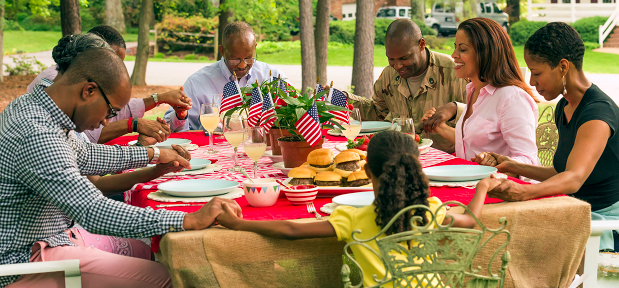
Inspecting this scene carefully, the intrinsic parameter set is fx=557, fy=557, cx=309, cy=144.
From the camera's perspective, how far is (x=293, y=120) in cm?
312

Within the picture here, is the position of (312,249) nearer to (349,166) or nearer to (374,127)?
(349,166)

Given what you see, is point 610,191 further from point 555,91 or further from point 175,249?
point 175,249

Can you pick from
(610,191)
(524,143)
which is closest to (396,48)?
(524,143)

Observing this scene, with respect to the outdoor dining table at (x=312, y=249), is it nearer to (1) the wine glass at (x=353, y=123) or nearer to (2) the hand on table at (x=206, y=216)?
(2) the hand on table at (x=206, y=216)

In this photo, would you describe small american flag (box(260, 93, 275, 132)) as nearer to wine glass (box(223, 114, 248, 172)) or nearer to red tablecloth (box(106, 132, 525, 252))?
wine glass (box(223, 114, 248, 172))

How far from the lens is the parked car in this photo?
97.2ft

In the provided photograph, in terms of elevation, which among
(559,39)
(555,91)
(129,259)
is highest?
(559,39)

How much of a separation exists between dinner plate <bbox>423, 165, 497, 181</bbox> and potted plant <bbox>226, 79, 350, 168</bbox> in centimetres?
64

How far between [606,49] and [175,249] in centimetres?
2544

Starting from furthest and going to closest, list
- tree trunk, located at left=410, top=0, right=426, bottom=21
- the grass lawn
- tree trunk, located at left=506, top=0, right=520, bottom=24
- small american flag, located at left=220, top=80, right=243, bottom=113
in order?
tree trunk, located at left=410, top=0, right=426, bottom=21 < tree trunk, located at left=506, top=0, right=520, bottom=24 < the grass lawn < small american flag, located at left=220, top=80, right=243, bottom=113

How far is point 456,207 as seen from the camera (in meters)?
2.34

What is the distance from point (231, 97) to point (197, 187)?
1.17 meters

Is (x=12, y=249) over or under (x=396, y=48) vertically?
under

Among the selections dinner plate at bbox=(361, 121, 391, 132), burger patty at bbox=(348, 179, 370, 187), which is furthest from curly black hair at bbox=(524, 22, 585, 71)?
dinner plate at bbox=(361, 121, 391, 132)
